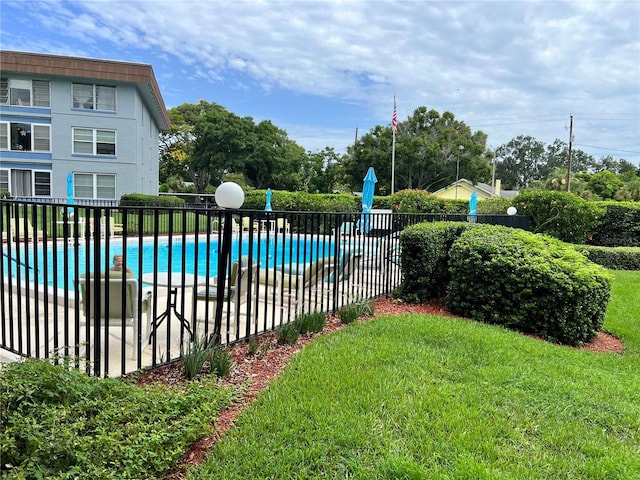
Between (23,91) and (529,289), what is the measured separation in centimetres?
2660

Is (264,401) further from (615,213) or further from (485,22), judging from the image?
(615,213)

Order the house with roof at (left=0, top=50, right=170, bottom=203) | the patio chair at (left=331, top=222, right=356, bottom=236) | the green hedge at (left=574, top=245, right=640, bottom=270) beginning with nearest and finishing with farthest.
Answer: the patio chair at (left=331, top=222, right=356, bottom=236) → the green hedge at (left=574, top=245, right=640, bottom=270) → the house with roof at (left=0, top=50, right=170, bottom=203)

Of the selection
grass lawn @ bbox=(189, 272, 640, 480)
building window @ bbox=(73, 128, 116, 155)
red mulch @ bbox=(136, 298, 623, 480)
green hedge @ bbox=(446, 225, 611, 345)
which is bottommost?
red mulch @ bbox=(136, 298, 623, 480)

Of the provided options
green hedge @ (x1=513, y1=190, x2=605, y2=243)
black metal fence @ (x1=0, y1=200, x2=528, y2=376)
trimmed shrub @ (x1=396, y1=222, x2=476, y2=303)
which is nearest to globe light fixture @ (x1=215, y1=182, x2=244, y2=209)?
black metal fence @ (x1=0, y1=200, x2=528, y2=376)

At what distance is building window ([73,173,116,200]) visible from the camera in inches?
907

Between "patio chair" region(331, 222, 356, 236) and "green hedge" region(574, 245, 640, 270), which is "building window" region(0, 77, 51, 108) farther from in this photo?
"green hedge" region(574, 245, 640, 270)

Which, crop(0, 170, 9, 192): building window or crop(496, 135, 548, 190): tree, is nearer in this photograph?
crop(0, 170, 9, 192): building window

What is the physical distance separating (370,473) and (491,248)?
405cm

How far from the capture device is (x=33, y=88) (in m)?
22.4

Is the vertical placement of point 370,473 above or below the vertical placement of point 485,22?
below

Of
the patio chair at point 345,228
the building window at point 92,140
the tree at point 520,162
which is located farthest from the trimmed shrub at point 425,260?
the tree at point 520,162

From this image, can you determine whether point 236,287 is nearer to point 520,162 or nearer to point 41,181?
point 41,181

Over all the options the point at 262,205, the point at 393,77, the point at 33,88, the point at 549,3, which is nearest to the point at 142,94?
the point at 33,88

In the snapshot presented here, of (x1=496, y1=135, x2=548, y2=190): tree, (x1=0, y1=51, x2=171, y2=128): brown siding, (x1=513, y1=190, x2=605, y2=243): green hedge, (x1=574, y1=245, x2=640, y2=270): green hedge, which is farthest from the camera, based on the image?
(x1=496, y1=135, x2=548, y2=190): tree
